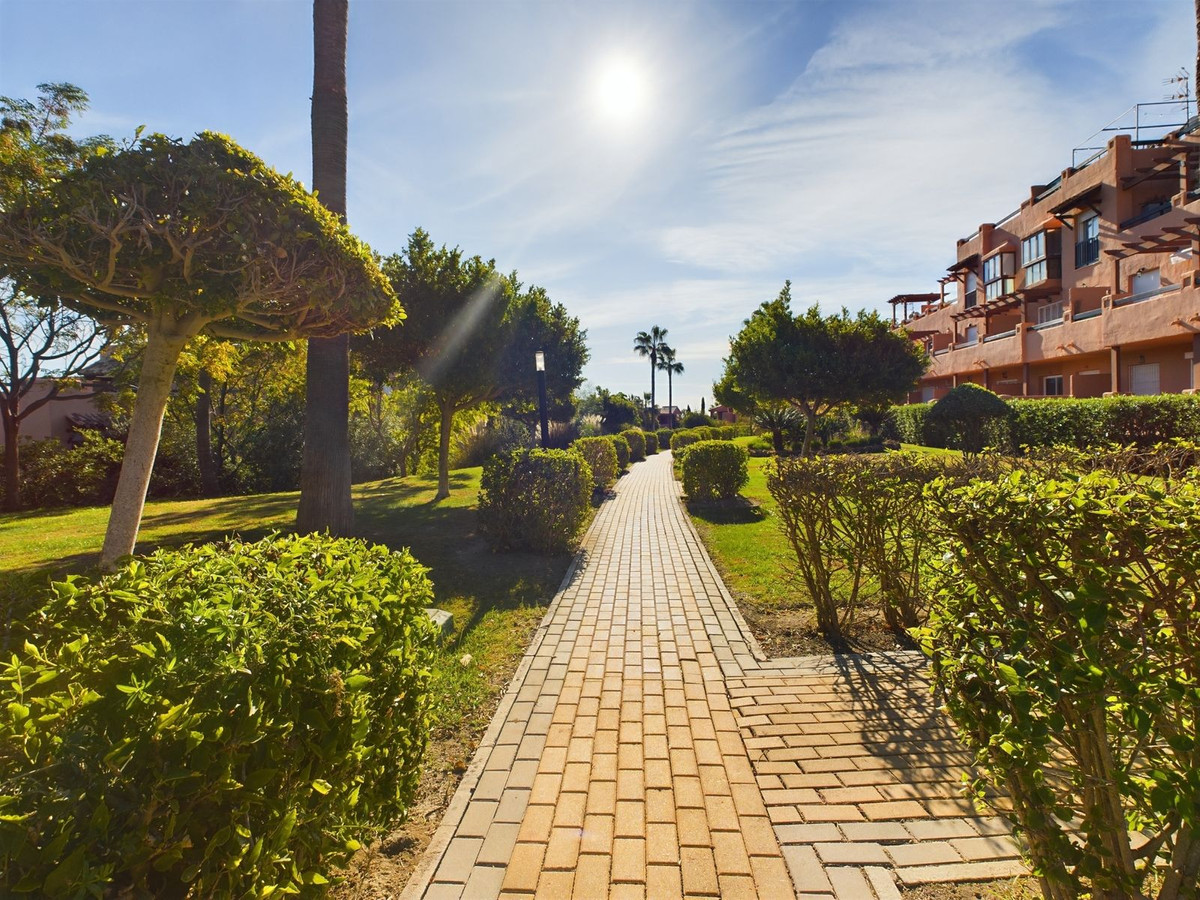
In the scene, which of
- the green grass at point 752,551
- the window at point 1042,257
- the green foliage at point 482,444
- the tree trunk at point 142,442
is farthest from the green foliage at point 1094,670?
A: the window at point 1042,257

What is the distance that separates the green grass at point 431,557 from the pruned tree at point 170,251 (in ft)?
7.01

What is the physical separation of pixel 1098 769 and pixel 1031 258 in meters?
37.2

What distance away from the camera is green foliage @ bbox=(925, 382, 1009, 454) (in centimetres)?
2117

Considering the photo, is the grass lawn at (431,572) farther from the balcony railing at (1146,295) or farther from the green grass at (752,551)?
the balcony railing at (1146,295)

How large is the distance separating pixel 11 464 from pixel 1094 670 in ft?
67.2

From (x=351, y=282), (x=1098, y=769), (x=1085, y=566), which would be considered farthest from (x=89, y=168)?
(x=1098, y=769)

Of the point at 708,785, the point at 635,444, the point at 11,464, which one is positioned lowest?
the point at 708,785

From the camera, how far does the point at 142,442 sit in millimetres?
5273

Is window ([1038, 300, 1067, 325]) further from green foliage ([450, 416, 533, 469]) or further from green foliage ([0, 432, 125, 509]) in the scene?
green foliage ([0, 432, 125, 509])

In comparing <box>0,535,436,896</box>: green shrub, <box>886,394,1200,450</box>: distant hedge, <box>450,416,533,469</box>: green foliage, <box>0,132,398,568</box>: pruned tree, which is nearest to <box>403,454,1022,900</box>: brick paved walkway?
<box>0,535,436,896</box>: green shrub

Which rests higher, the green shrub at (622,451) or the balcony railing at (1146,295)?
the balcony railing at (1146,295)

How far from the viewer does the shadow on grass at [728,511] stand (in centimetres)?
1163

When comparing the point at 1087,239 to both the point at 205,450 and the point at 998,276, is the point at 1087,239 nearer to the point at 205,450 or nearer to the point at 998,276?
the point at 998,276

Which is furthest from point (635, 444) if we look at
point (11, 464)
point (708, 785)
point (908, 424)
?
point (708, 785)
